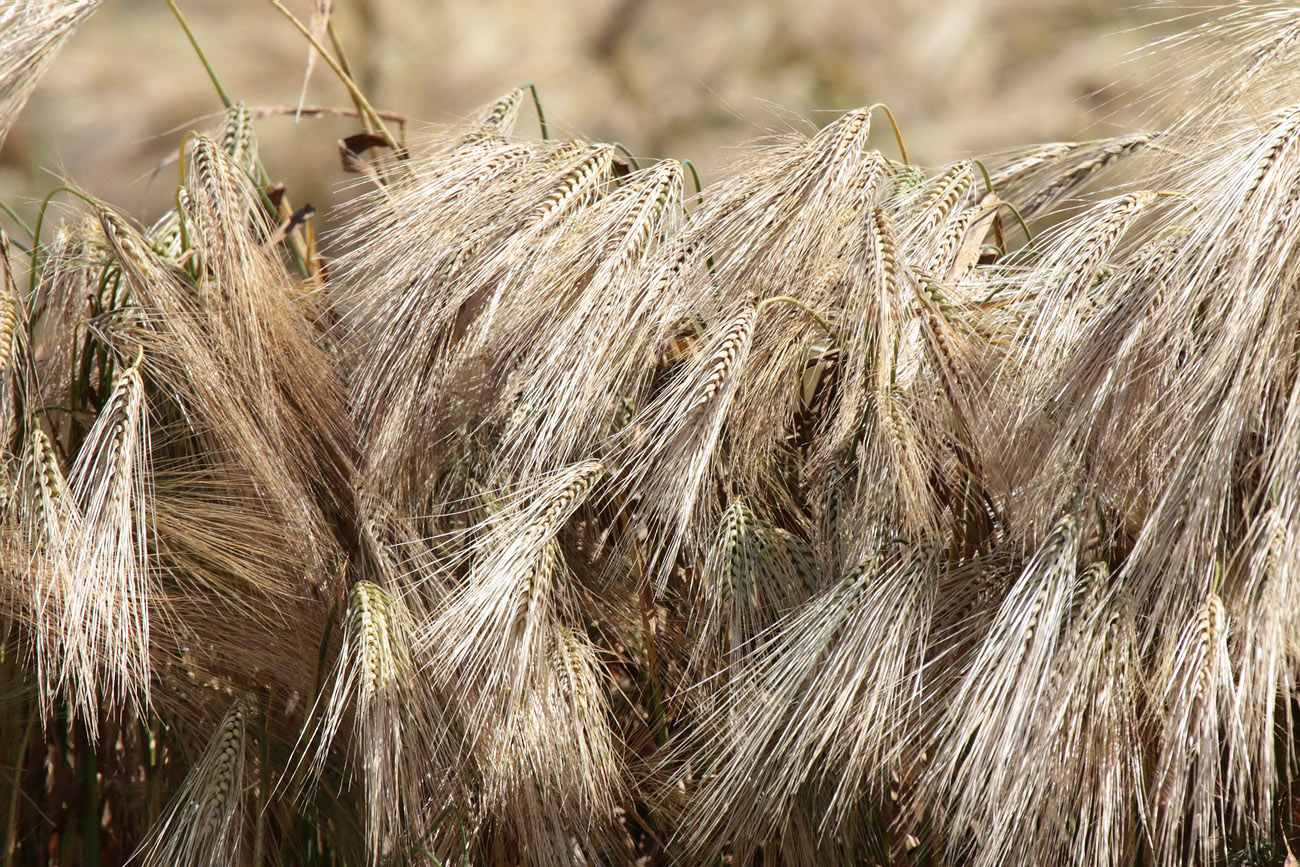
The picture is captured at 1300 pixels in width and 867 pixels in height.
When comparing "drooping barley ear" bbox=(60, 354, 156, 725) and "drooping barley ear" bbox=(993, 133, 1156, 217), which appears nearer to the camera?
"drooping barley ear" bbox=(60, 354, 156, 725)

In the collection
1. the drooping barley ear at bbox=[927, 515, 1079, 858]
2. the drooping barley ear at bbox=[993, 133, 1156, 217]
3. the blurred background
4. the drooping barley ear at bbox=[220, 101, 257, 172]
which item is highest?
the blurred background

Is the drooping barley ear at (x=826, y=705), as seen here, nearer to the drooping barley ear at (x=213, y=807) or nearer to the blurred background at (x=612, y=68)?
the drooping barley ear at (x=213, y=807)

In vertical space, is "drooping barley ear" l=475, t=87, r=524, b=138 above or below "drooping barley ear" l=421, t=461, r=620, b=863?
above

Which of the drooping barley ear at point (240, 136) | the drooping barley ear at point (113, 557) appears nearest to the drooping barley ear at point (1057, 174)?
the drooping barley ear at point (240, 136)

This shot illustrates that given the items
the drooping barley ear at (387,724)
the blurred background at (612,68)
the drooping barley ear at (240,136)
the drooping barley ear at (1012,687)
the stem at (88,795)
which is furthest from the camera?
the blurred background at (612,68)

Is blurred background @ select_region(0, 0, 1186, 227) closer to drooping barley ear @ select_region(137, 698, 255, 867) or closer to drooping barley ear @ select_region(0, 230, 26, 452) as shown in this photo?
drooping barley ear @ select_region(0, 230, 26, 452)

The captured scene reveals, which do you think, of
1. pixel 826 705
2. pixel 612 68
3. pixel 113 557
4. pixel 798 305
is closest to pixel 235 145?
pixel 113 557

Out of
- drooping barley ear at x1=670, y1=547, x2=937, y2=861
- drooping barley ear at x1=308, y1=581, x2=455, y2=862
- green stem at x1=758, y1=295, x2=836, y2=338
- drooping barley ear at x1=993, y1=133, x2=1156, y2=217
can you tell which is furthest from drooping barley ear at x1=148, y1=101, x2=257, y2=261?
drooping barley ear at x1=993, y1=133, x2=1156, y2=217

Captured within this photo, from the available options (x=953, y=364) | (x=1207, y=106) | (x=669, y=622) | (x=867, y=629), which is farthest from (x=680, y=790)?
(x=1207, y=106)

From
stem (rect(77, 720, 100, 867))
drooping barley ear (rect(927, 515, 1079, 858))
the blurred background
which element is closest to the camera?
drooping barley ear (rect(927, 515, 1079, 858))
